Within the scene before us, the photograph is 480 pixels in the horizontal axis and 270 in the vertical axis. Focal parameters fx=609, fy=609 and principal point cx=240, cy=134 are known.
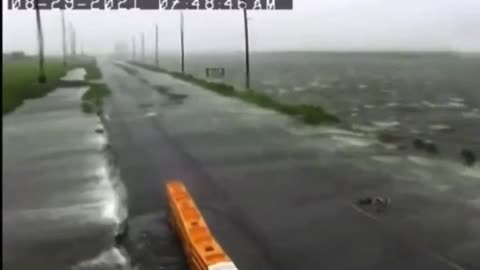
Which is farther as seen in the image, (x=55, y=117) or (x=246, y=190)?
(x=55, y=117)

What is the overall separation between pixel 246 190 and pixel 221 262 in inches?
Result: 250

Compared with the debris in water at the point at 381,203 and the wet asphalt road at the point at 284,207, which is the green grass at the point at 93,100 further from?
the debris in water at the point at 381,203

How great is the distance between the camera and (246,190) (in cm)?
1417

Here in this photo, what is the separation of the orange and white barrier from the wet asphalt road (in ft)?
1.29

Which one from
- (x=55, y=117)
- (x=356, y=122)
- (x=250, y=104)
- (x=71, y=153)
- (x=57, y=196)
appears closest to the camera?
(x=57, y=196)

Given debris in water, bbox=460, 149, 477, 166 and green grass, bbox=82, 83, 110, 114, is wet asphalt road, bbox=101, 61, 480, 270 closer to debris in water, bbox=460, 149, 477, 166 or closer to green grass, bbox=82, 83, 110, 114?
debris in water, bbox=460, 149, 477, 166

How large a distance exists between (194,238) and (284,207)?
12.7 feet

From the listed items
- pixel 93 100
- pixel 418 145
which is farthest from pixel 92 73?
pixel 418 145

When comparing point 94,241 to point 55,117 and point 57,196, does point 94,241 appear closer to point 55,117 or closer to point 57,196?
point 57,196

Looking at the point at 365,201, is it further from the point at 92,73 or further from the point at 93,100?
the point at 92,73

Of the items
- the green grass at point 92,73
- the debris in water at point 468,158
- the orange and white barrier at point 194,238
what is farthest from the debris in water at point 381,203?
the green grass at point 92,73

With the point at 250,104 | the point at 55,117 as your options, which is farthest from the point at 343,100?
Result: the point at 55,117

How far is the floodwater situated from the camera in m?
10.1

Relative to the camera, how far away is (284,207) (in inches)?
496
